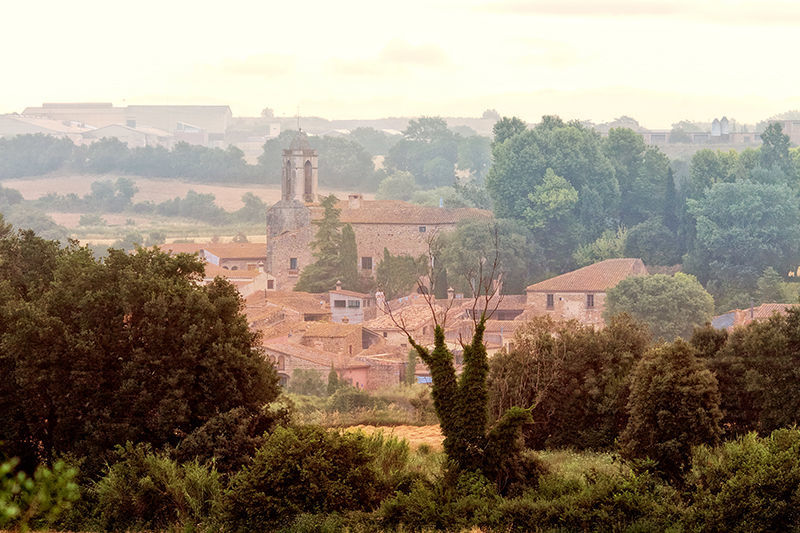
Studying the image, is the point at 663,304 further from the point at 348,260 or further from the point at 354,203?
the point at 354,203

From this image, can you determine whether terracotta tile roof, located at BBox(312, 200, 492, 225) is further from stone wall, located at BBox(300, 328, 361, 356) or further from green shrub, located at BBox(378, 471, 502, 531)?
green shrub, located at BBox(378, 471, 502, 531)

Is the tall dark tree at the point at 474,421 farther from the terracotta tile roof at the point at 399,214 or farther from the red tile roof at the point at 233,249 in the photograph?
the red tile roof at the point at 233,249

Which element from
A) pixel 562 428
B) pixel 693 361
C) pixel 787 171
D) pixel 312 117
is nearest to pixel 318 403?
pixel 562 428

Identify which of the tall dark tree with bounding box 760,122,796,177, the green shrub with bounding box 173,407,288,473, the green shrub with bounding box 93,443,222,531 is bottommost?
the green shrub with bounding box 93,443,222,531

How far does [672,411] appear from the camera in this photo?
45.6 feet

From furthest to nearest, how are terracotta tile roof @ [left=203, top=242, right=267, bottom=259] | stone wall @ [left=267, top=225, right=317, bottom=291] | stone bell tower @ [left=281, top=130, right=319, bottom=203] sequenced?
stone bell tower @ [left=281, top=130, right=319, bottom=203]
terracotta tile roof @ [left=203, top=242, right=267, bottom=259]
stone wall @ [left=267, top=225, right=317, bottom=291]

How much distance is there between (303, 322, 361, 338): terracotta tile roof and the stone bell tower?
25.2 m

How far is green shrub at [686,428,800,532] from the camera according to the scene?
11.4 metres

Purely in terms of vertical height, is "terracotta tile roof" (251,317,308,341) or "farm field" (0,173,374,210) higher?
"farm field" (0,173,374,210)

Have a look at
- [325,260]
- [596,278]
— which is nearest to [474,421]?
[596,278]

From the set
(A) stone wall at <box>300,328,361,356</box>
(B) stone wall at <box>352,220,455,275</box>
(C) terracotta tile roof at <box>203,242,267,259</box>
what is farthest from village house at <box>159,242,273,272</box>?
(A) stone wall at <box>300,328,361,356</box>

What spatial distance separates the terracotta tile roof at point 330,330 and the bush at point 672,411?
3512 centimetres

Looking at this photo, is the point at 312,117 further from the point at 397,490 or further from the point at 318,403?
the point at 397,490

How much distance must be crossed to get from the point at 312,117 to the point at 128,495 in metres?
175
